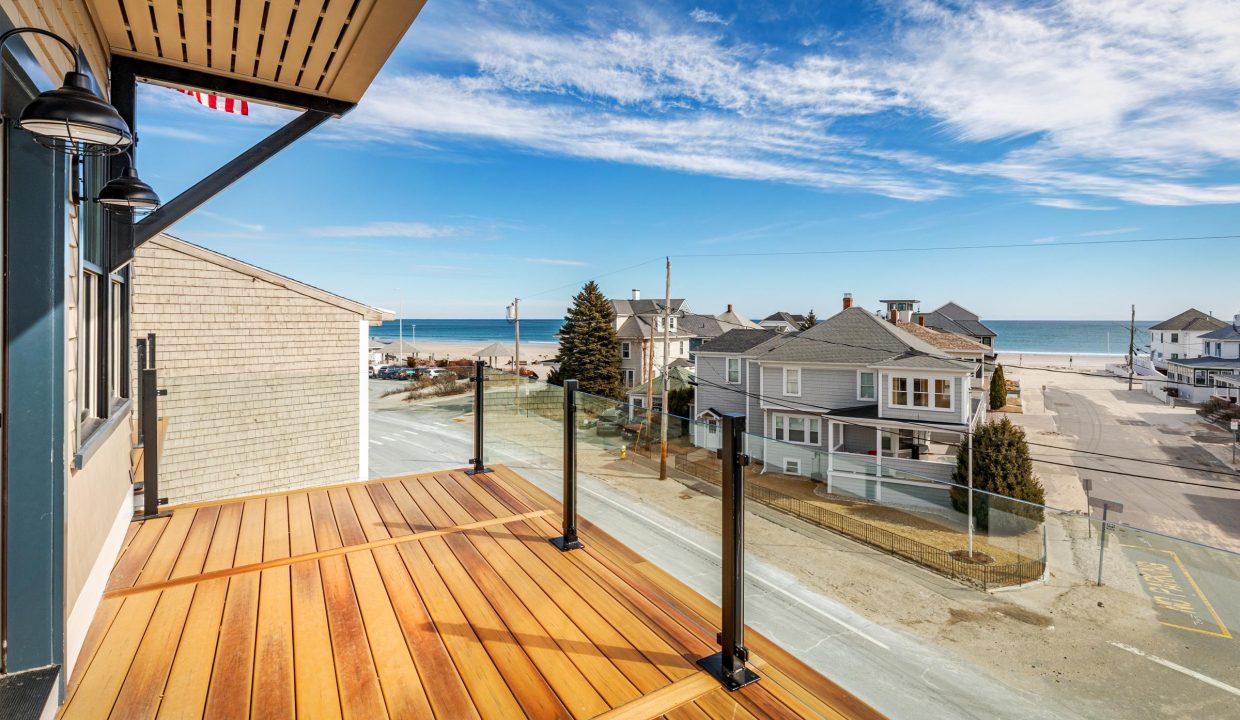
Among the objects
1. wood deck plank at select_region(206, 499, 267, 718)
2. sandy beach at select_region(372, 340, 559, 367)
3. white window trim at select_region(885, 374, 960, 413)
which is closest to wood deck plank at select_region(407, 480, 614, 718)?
wood deck plank at select_region(206, 499, 267, 718)

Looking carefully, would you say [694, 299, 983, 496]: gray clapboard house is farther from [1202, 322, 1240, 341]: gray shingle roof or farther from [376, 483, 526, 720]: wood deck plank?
[1202, 322, 1240, 341]: gray shingle roof

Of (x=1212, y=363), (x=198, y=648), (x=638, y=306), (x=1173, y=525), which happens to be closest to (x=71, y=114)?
(x=198, y=648)

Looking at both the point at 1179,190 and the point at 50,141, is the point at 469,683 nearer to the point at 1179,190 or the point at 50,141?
the point at 50,141

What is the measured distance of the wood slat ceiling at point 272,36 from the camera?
2.06m

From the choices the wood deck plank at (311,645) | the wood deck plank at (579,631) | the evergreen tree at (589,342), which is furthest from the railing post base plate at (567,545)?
the evergreen tree at (589,342)

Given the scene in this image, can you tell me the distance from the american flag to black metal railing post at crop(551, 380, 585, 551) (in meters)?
2.76

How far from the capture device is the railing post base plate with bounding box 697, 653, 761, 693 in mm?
1647

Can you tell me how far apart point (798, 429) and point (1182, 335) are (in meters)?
43.2

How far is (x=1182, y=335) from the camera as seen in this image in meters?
40.0

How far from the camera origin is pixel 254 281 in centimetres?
655

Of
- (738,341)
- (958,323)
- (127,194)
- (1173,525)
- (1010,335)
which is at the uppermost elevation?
(1010,335)

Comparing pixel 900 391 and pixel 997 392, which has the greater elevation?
pixel 900 391

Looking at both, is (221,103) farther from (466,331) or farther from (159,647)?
(466,331)

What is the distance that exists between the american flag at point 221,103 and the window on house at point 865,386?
52.0ft
